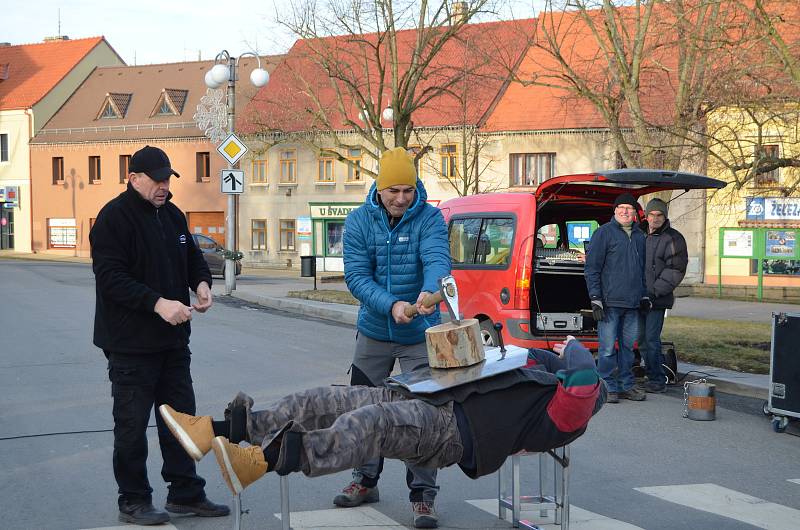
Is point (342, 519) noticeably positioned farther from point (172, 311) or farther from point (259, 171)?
point (259, 171)

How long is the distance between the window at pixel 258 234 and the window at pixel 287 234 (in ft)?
3.86

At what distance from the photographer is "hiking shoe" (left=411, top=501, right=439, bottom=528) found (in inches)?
213

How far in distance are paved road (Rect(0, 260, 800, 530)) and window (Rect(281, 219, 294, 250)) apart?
1403 inches

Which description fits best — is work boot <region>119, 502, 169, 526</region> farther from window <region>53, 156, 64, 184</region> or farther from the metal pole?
window <region>53, 156, 64, 184</region>

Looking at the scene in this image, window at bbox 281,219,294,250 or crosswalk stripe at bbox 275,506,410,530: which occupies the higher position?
window at bbox 281,219,294,250

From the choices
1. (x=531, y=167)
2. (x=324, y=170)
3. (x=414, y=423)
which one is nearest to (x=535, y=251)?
(x=414, y=423)

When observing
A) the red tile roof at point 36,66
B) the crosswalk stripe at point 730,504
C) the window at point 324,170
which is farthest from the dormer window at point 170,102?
the crosswalk stripe at point 730,504

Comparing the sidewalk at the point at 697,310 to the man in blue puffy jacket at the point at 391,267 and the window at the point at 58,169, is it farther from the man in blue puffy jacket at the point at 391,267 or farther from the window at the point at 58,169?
the window at the point at 58,169

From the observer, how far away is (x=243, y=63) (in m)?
53.2

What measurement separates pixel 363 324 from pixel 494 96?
38.7 metres

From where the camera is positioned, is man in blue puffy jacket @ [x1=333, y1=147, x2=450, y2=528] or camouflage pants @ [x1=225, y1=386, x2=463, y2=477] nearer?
camouflage pants @ [x1=225, y1=386, x2=463, y2=477]

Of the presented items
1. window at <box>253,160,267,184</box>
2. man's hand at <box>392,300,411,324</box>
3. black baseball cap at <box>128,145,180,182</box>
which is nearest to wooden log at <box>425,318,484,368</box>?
man's hand at <box>392,300,411,324</box>

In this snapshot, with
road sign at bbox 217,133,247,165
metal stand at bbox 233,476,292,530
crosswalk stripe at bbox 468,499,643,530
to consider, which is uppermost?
road sign at bbox 217,133,247,165

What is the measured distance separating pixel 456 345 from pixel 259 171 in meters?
46.0
